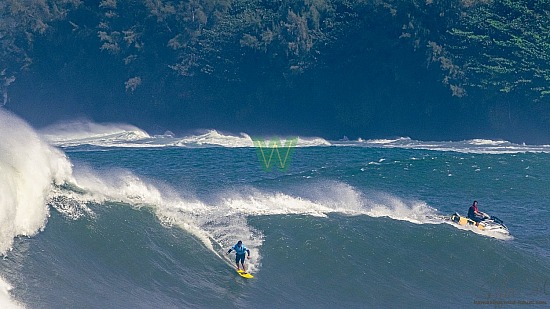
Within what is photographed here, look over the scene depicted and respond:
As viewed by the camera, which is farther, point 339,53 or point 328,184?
point 339,53

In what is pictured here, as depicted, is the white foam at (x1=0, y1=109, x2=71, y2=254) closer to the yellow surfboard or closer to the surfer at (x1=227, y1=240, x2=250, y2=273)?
the surfer at (x1=227, y1=240, x2=250, y2=273)

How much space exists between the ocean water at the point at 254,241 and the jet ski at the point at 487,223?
49 centimetres

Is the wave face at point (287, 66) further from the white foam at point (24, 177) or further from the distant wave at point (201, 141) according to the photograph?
the white foam at point (24, 177)

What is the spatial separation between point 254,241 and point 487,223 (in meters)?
8.22

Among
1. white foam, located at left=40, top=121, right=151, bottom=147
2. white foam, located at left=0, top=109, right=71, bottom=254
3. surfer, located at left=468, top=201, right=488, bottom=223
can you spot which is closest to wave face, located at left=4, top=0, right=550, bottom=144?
white foam, located at left=40, top=121, right=151, bottom=147

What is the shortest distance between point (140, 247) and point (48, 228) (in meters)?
2.47

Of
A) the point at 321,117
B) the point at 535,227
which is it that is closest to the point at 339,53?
the point at 321,117

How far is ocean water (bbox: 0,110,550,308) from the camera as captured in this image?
23375 mm

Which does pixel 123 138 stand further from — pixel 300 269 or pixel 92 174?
pixel 300 269

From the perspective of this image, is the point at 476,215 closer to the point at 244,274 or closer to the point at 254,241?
the point at 254,241

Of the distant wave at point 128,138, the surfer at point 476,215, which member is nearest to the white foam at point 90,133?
the distant wave at point 128,138

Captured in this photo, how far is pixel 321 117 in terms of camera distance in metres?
73.4

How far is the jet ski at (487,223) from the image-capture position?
30.7 m

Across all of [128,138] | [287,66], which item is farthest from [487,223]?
[128,138]
